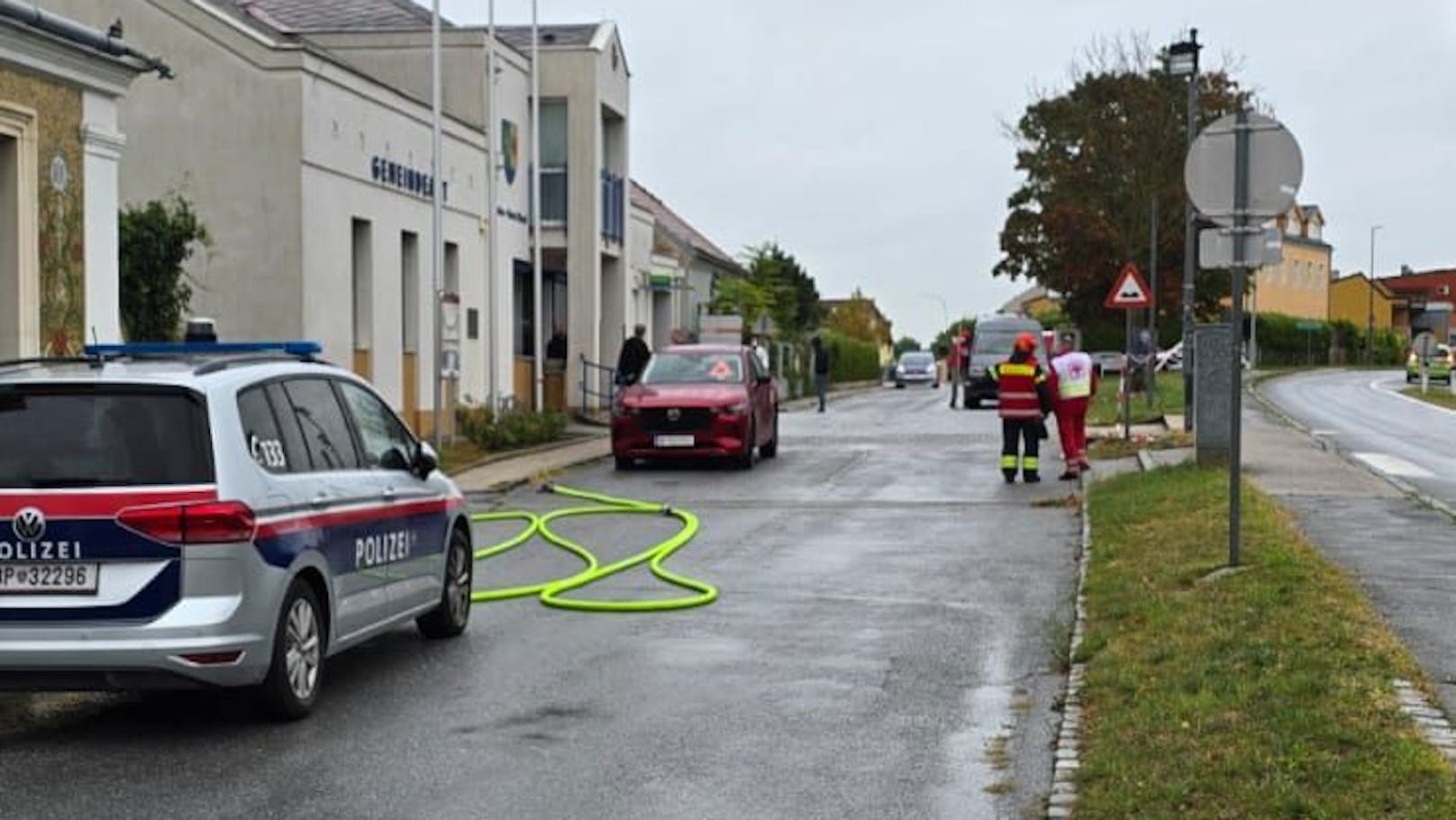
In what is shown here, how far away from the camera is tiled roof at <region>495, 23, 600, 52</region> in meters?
36.8

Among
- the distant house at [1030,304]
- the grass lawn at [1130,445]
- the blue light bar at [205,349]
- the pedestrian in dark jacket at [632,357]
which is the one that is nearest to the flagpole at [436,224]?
the pedestrian in dark jacket at [632,357]

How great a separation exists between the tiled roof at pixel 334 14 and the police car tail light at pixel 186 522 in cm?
2612

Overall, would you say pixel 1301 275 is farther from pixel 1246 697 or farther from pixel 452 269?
pixel 1246 697

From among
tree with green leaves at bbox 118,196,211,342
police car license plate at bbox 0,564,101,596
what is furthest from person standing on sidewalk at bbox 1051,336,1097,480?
police car license plate at bbox 0,564,101,596

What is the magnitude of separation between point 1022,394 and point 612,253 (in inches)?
752

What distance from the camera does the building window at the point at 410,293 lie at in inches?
1099

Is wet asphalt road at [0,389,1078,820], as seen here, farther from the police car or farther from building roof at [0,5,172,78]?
building roof at [0,5,172,78]

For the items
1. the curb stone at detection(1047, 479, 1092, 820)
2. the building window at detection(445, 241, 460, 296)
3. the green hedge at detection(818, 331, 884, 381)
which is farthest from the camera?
the green hedge at detection(818, 331, 884, 381)

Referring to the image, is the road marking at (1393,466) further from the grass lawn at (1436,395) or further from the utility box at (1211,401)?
the grass lawn at (1436,395)

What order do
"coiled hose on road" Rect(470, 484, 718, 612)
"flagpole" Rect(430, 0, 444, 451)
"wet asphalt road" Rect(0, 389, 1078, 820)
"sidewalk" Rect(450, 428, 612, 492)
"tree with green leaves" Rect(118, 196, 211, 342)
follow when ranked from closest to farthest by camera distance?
"wet asphalt road" Rect(0, 389, 1078, 820) → "coiled hose on road" Rect(470, 484, 718, 612) → "tree with green leaves" Rect(118, 196, 211, 342) → "sidewalk" Rect(450, 428, 612, 492) → "flagpole" Rect(430, 0, 444, 451)

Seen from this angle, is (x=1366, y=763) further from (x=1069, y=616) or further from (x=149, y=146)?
(x=149, y=146)

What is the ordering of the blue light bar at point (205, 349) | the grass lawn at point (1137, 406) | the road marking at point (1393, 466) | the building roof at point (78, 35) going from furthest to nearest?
the grass lawn at point (1137, 406), the road marking at point (1393, 466), the building roof at point (78, 35), the blue light bar at point (205, 349)

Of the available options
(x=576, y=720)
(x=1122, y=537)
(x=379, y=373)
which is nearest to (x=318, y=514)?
(x=576, y=720)

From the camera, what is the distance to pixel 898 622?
11008mm
